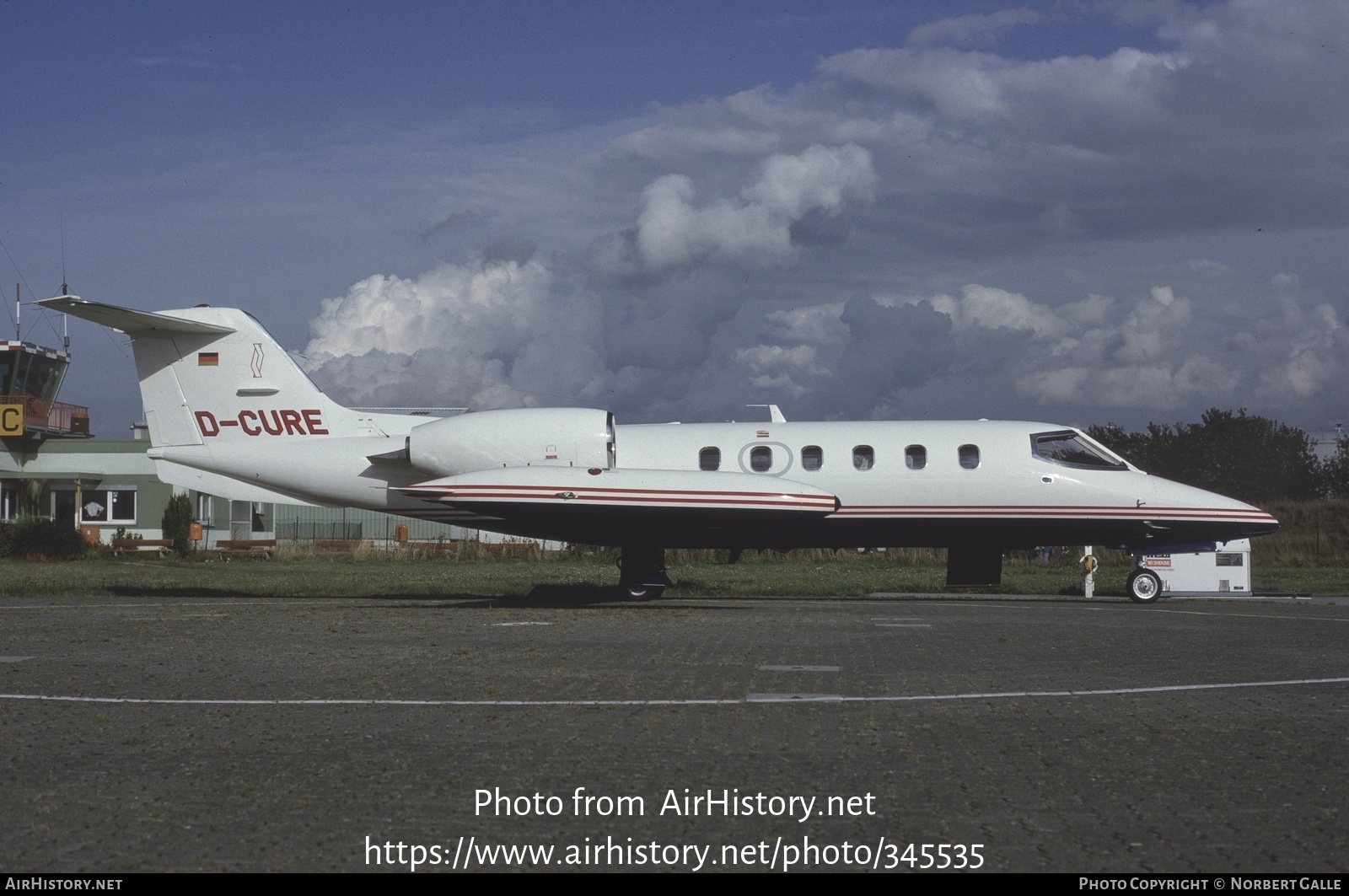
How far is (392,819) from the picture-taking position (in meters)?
6.34

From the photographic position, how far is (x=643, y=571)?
23578 millimetres

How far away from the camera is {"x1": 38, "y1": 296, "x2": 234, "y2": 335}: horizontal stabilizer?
21.3m

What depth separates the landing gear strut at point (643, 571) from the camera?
2350 cm

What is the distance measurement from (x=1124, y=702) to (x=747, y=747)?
3.70m

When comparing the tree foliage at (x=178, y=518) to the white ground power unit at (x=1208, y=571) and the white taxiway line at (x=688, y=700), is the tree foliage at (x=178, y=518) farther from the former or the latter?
the white taxiway line at (x=688, y=700)

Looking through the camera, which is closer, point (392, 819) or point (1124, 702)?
point (392, 819)

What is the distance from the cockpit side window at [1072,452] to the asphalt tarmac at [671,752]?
319 inches

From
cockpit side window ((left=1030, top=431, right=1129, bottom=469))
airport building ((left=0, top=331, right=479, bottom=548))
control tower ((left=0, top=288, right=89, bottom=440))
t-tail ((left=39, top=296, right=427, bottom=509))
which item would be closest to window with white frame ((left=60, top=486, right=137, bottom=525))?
airport building ((left=0, top=331, right=479, bottom=548))

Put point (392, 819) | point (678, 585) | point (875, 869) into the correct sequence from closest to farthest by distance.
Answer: point (875, 869) < point (392, 819) < point (678, 585)

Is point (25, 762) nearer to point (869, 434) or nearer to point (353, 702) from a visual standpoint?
point (353, 702)

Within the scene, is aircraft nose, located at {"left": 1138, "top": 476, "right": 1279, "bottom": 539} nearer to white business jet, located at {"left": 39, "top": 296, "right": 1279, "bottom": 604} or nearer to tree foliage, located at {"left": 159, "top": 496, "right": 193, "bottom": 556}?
white business jet, located at {"left": 39, "top": 296, "right": 1279, "bottom": 604}

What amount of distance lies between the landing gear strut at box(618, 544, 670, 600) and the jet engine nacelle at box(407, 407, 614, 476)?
2057mm

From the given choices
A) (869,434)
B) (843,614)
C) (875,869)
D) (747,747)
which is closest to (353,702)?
(747,747)

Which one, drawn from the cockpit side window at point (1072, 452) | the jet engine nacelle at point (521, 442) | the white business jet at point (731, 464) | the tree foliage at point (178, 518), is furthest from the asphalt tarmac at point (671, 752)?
the tree foliage at point (178, 518)
